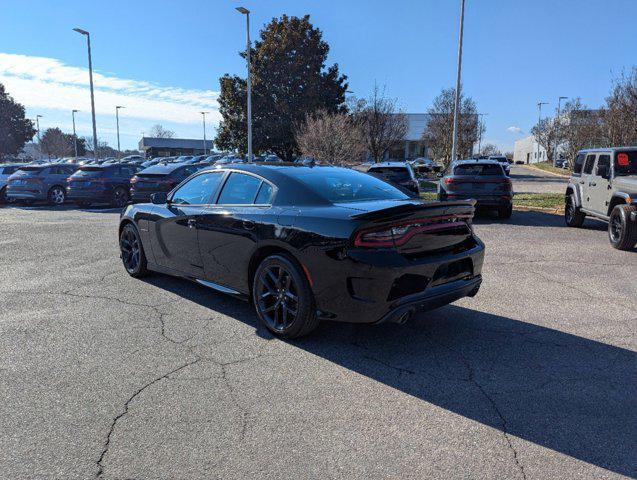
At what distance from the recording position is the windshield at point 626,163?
30.5 feet

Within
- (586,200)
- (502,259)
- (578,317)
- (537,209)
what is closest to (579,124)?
(537,209)

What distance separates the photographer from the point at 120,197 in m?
17.6

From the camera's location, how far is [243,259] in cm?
466

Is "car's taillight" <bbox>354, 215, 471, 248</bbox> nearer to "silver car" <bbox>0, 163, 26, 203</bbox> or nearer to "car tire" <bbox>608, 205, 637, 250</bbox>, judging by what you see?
"car tire" <bbox>608, 205, 637, 250</bbox>

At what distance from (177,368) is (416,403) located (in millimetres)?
1833

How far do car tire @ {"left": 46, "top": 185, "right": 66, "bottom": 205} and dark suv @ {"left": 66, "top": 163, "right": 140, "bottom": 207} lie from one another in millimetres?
1217

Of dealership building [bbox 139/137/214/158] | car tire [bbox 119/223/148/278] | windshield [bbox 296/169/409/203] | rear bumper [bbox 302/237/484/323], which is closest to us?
rear bumper [bbox 302/237/484/323]

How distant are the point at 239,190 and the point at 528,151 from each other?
373 feet

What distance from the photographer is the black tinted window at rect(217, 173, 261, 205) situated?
486 centimetres

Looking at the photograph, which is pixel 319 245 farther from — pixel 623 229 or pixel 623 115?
pixel 623 115

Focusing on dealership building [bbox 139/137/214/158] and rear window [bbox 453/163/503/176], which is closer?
rear window [bbox 453/163/503/176]

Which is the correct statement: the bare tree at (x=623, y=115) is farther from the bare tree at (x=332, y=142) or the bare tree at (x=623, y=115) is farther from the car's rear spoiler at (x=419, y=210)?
the car's rear spoiler at (x=419, y=210)

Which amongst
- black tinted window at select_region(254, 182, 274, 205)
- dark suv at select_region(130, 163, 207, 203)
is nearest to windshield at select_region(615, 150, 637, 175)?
black tinted window at select_region(254, 182, 274, 205)

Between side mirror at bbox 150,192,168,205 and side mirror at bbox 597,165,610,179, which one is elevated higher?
side mirror at bbox 597,165,610,179
